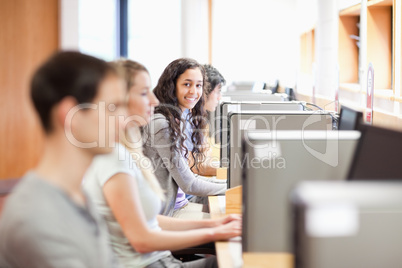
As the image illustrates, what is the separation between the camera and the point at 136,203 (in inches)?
Result: 68.7

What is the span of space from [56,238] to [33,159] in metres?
5.10

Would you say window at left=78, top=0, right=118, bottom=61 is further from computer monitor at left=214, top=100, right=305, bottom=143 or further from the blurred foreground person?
the blurred foreground person

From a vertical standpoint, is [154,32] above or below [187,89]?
above

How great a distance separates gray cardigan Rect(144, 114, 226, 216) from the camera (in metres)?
2.78

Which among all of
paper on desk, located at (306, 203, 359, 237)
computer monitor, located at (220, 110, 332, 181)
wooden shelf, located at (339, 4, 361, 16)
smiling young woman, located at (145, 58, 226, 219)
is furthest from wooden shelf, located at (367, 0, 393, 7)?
paper on desk, located at (306, 203, 359, 237)

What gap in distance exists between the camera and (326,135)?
1.80 metres

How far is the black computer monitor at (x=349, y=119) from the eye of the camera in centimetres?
198

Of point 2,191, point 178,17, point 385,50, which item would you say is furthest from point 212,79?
point 178,17

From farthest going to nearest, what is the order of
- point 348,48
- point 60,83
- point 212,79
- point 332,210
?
1. point 348,48
2. point 212,79
3. point 60,83
4. point 332,210

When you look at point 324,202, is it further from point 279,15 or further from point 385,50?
point 279,15

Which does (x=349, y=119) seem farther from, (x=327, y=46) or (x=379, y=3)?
(x=327, y=46)

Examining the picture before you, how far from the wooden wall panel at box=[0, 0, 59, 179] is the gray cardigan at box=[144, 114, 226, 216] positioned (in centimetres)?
283

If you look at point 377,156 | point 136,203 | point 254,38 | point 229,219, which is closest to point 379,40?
point 229,219

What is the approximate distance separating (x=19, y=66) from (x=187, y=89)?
9.47ft
